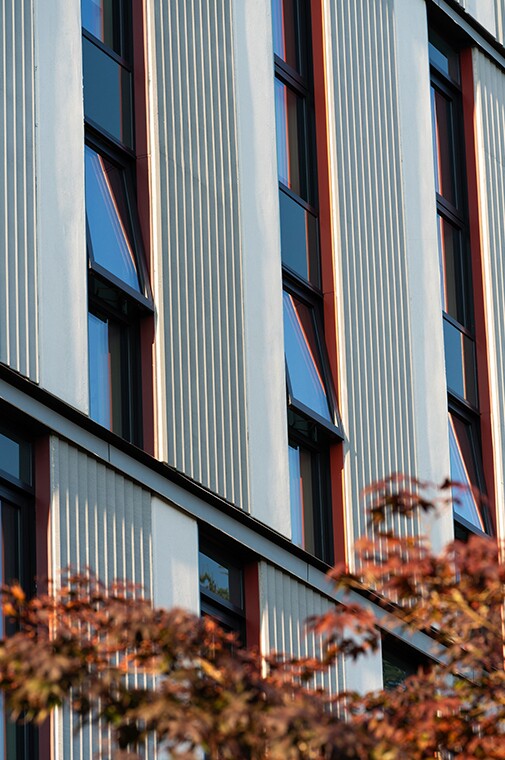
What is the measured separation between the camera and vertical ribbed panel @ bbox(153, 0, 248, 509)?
18.6 metres

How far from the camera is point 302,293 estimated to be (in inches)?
861

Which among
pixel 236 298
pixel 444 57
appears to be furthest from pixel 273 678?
pixel 444 57

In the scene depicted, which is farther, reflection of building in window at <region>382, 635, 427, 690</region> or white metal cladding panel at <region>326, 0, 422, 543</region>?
white metal cladding panel at <region>326, 0, 422, 543</region>

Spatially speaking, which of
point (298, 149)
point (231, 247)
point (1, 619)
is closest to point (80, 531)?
point (1, 619)

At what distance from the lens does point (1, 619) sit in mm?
15664

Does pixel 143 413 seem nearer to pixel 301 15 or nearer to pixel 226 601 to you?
pixel 226 601

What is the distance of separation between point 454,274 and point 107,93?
8669mm

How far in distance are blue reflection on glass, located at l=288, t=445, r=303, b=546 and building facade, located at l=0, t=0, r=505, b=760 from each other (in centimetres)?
3

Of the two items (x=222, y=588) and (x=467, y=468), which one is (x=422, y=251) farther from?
(x=222, y=588)

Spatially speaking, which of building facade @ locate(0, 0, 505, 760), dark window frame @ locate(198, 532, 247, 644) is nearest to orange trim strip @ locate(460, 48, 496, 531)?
building facade @ locate(0, 0, 505, 760)

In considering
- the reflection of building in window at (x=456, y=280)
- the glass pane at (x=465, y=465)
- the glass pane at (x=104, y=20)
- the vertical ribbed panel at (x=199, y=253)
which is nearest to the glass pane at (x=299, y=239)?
the vertical ribbed panel at (x=199, y=253)

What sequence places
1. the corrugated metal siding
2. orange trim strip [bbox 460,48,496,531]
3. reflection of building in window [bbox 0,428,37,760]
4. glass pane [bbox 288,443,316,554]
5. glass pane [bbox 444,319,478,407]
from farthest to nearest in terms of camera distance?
the corrugated metal siding → orange trim strip [bbox 460,48,496,531] → glass pane [bbox 444,319,478,407] → glass pane [bbox 288,443,316,554] → reflection of building in window [bbox 0,428,37,760]

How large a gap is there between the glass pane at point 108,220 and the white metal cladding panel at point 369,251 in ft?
13.1

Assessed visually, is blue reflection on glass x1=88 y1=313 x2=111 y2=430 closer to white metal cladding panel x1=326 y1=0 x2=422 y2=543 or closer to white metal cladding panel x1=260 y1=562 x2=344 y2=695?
white metal cladding panel x1=260 y1=562 x2=344 y2=695
